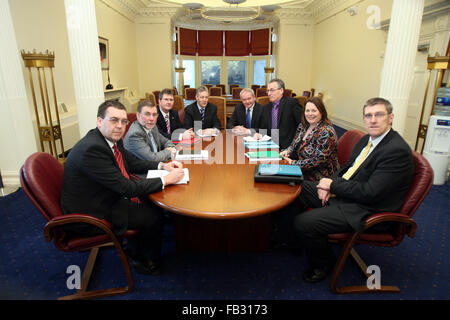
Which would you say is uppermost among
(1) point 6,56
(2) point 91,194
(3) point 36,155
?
(1) point 6,56

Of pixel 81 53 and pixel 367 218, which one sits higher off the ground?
pixel 81 53

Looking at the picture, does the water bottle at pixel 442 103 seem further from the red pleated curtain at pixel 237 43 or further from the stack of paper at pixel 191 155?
the red pleated curtain at pixel 237 43

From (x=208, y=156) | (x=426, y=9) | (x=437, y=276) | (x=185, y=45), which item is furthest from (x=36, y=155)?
(x=185, y=45)

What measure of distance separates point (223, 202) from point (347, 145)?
59.8 inches

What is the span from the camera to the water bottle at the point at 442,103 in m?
3.91

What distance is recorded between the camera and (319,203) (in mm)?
2178

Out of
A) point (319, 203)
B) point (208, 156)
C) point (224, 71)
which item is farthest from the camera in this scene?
point (224, 71)

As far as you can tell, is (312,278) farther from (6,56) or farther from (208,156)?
(6,56)

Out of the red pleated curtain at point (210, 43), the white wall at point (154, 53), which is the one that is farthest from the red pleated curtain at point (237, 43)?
the white wall at point (154, 53)

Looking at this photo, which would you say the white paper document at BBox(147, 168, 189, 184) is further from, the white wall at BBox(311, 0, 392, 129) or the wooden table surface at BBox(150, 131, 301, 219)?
the white wall at BBox(311, 0, 392, 129)

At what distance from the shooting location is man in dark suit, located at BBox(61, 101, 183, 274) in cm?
169

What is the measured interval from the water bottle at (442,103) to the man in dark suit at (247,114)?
2.61 metres

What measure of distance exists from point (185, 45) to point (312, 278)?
459 inches

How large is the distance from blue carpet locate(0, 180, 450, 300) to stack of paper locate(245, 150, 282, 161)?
2.64ft
